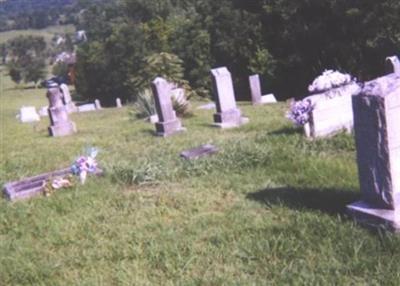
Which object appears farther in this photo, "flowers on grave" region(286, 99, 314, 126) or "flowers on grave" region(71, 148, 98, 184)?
"flowers on grave" region(286, 99, 314, 126)

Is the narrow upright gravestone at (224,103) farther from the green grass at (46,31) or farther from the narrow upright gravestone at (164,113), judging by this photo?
the green grass at (46,31)

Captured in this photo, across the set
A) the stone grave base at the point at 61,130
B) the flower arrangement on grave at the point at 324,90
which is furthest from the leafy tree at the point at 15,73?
the flower arrangement on grave at the point at 324,90

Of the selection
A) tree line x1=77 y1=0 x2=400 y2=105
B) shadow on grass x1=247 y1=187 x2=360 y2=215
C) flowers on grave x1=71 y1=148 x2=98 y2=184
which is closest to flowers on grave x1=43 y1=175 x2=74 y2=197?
flowers on grave x1=71 y1=148 x2=98 y2=184

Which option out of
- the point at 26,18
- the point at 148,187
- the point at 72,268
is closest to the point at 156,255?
the point at 72,268

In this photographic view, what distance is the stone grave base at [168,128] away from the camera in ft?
37.1

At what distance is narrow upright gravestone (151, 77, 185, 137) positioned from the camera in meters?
11.4

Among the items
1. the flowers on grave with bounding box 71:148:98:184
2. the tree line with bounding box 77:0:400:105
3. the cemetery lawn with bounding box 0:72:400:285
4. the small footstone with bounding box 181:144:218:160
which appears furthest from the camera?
the tree line with bounding box 77:0:400:105

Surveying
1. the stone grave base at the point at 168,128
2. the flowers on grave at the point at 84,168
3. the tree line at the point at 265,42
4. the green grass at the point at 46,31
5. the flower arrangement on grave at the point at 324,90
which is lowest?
the stone grave base at the point at 168,128

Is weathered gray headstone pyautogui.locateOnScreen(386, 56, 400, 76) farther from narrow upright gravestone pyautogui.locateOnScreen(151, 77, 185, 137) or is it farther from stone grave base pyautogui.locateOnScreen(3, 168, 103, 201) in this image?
stone grave base pyautogui.locateOnScreen(3, 168, 103, 201)

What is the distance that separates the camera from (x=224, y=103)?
11703 mm

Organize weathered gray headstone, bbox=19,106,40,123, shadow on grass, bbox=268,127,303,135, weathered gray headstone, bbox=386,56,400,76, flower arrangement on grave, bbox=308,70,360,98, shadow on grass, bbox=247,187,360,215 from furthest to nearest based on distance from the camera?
1. weathered gray headstone, bbox=19,106,40,123
2. weathered gray headstone, bbox=386,56,400,76
3. shadow on grass, bbox=268,127,303,135
4. flower arrangement on grave, bbox=308,70,360,98
5. shadow on grass, bbox=247,187,360,215

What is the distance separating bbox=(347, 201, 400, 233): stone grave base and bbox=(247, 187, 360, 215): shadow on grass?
0.22 meters

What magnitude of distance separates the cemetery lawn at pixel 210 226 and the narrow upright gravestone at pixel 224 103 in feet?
11.2

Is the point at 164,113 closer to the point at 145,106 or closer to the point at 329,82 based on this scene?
the point at 145,106
